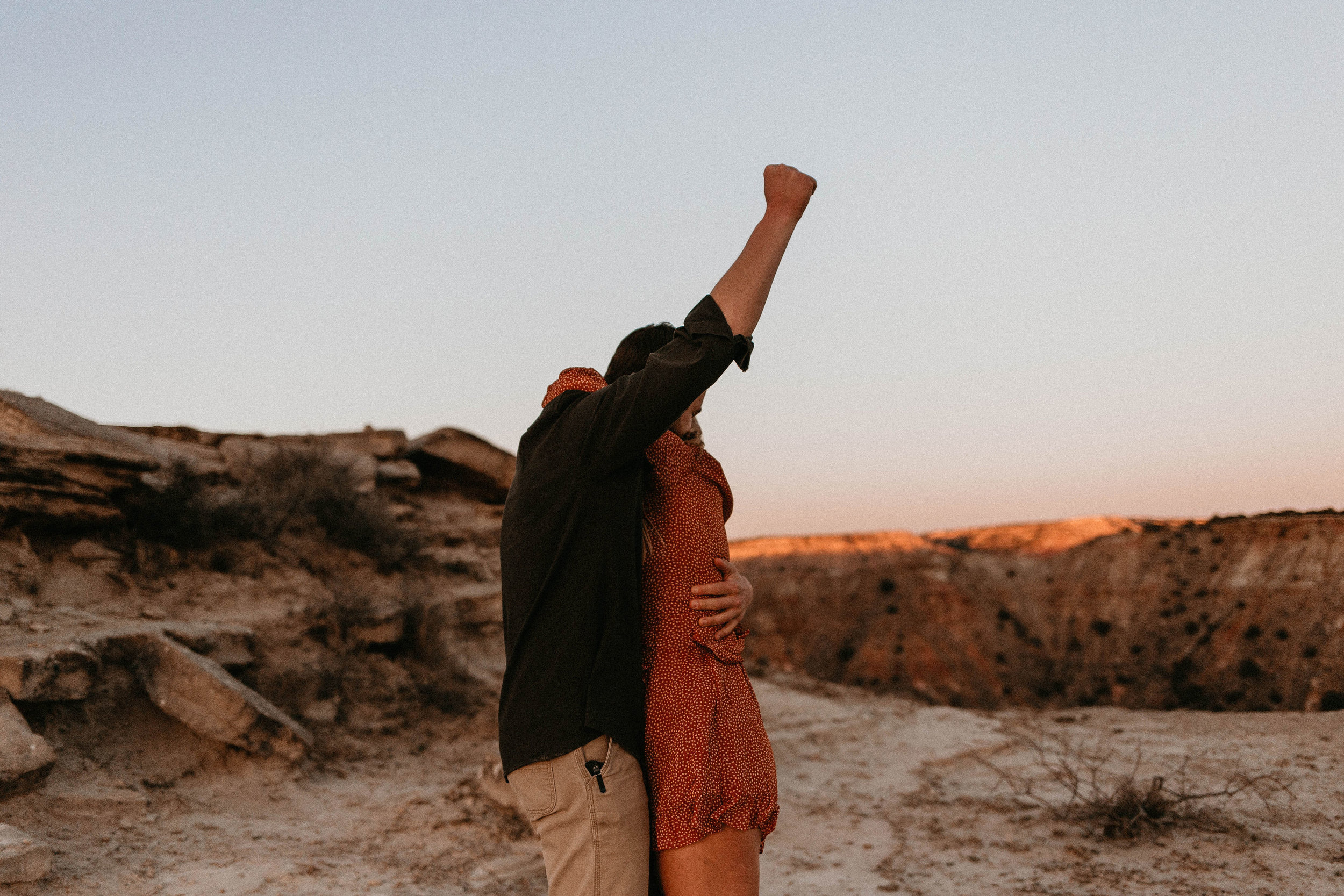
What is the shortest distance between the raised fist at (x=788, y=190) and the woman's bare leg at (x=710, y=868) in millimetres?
1149

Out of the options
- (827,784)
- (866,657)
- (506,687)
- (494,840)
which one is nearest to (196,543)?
(494,840)

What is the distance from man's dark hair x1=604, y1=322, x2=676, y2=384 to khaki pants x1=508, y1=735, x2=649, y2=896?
790mm

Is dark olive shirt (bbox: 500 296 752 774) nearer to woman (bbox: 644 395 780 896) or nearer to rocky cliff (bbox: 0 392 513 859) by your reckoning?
woman (bbox: 644 395 780 896)

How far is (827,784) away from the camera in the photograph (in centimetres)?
686

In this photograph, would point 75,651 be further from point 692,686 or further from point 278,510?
point 692,686

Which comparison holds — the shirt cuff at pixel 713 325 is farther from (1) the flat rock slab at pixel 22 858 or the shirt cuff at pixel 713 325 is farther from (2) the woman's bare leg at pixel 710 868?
(1) the flat rock slab at pixel 22 858

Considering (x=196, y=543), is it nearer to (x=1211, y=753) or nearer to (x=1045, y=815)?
(x=1045, y=815)

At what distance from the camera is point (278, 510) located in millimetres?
8273

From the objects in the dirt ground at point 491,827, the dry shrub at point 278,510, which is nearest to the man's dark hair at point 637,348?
the dirt ground at point 491,827

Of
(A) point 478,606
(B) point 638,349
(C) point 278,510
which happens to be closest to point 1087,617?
(A) point 478,606

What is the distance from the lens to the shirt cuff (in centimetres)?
141

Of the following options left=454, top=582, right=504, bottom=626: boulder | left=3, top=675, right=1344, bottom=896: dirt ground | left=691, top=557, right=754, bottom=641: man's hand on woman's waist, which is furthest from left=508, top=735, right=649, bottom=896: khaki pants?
left=454, top=582, right=504, bottom=626: boulder

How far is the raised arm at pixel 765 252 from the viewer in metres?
1.46

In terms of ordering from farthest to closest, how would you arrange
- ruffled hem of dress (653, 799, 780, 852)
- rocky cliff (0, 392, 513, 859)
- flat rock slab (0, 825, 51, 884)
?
rocky cliff (0, 392, 513, 859) < flat rock slab (0, 825, 51, 884) < ruffled hem of dress (653, 799, 780, 852)
